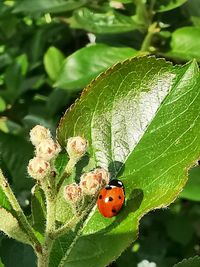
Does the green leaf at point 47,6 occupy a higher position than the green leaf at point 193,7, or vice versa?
the green leaf at point 47,6

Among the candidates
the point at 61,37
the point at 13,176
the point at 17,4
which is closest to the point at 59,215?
the point at 13,176

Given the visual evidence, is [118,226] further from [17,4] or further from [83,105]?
Answer: [17,4]

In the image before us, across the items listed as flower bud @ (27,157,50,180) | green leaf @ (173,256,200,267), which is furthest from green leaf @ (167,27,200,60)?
flower bud @ (27,157,50,180)

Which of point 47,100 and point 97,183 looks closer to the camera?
point 97,183

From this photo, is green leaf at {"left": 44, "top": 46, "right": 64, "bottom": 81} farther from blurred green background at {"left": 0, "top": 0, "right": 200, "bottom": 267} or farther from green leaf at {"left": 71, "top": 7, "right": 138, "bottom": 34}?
green leaf at {"left": 71, "top": 7, "right": 138, "bottom": 34}

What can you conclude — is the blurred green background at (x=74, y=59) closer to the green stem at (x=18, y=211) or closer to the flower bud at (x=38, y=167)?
the green stem at (x=18, y=211)

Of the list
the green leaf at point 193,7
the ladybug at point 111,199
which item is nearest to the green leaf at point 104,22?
the green leaf at point 193,7
